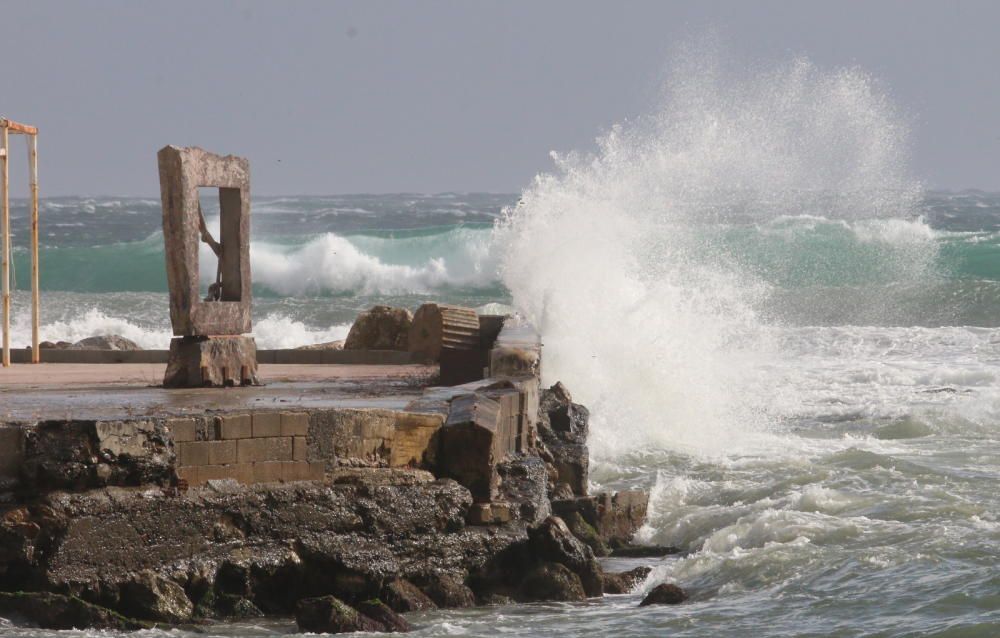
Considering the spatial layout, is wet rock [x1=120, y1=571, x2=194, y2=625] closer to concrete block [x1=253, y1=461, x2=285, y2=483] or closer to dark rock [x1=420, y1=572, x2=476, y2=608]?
concrete block [x1=253, y1=461, x2=285, y2=483]

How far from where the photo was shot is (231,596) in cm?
834

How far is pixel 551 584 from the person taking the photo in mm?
8984

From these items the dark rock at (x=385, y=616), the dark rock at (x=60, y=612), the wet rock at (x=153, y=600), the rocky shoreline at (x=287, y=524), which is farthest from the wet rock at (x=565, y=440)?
the dark rock at (x=60, y=612)

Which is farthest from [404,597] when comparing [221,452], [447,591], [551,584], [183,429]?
[183,429]

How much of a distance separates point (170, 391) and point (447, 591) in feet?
10.0

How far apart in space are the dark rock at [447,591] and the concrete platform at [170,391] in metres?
1.23

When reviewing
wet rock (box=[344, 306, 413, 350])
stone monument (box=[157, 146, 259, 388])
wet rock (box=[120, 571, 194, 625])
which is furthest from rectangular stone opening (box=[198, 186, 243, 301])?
wet rock (box=[344, 306, 413, 350])

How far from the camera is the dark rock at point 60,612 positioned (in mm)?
7730

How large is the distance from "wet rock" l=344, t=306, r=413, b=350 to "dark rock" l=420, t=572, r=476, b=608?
8398 millimetres

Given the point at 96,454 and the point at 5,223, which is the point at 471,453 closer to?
Answer: the point at 96,454

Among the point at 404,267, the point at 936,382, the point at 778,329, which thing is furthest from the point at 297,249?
the point at 936,382

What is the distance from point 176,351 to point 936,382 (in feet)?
39.7

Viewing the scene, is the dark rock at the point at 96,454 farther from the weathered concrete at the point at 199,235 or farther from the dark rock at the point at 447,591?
the weathered concrete at the point at 199,235

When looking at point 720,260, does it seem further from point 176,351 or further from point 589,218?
point 176,351
